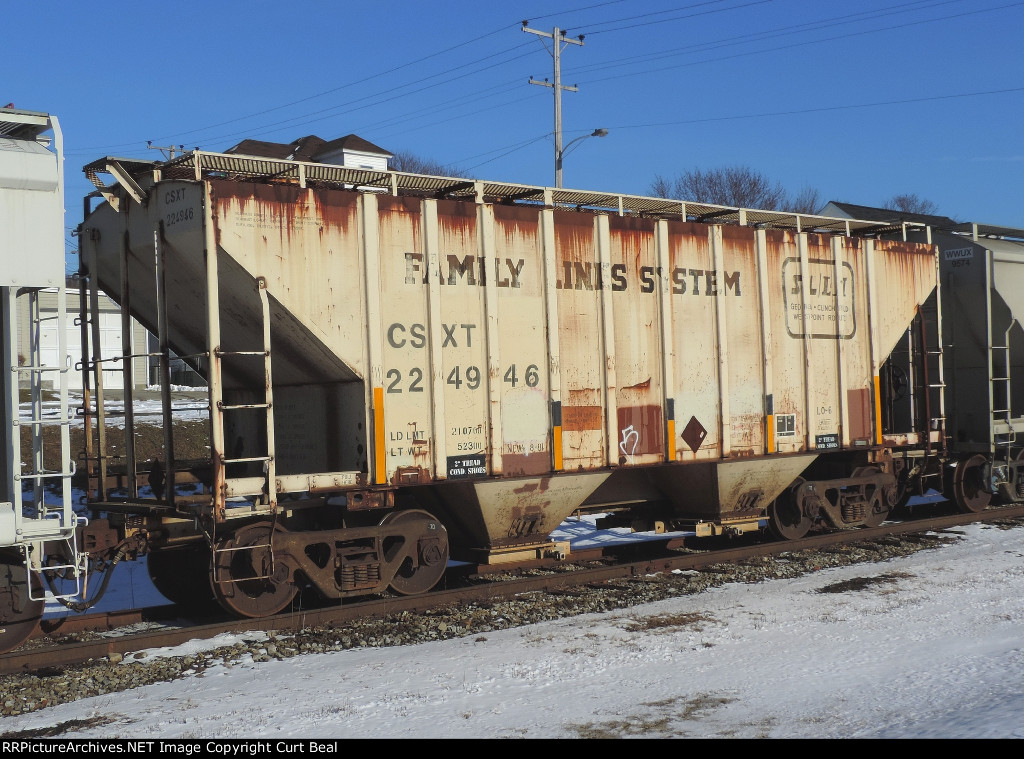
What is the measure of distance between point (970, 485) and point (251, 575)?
11294 mm

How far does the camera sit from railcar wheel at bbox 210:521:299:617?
317 inches

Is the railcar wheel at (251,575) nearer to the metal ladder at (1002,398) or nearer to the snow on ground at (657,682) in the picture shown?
the snow on ground at (657,682)

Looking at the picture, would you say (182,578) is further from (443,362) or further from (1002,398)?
(1002,398)

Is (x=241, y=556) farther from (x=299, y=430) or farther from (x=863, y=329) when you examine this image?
(x=863, y=329)

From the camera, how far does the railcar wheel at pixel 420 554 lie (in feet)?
29.5

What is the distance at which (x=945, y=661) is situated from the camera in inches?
263

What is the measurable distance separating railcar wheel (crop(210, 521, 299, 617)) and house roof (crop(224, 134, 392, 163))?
4288 centimetres

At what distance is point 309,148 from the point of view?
52.8 meters

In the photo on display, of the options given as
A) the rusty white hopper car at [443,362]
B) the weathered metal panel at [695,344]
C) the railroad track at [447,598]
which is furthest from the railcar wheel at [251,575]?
the weathered metal panel at [695,344]

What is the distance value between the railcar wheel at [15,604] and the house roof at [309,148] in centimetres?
4345

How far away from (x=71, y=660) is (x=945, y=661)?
6510mm

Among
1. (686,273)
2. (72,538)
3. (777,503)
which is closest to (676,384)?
(686,273)

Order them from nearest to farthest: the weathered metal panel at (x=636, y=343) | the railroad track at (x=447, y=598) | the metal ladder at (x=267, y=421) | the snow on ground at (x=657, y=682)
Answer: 1. the snow on ground at (x=657, y=682)
2. the railroad track at (x=447, y=598)
3. the metal ladder at (x=267, y=421)
4. the weathered metal panel at (x=636, y=343)

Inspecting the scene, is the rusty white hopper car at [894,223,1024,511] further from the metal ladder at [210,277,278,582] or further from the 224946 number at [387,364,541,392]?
the metal ladder at [210,277,278,582]
